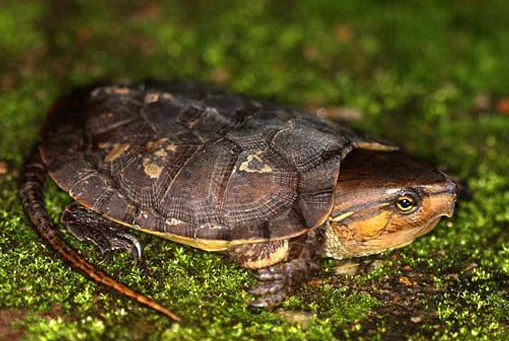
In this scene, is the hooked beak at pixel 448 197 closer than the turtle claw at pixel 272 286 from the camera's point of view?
No

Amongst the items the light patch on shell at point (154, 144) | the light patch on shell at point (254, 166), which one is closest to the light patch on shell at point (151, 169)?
the light patch on shell at point (154, 144)

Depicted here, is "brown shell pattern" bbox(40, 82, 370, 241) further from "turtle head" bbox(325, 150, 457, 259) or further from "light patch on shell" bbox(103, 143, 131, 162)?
"turtle head" bbox(325, 150, 457, 259)

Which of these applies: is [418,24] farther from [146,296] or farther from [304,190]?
[146,296]

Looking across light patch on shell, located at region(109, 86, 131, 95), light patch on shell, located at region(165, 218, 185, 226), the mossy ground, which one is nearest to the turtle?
light patch on shell, located at region(165, 218, 185, 226)

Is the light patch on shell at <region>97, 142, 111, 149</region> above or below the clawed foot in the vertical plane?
above

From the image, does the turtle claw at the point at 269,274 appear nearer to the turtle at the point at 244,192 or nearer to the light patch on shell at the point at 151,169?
the turtle at the point at 244,192

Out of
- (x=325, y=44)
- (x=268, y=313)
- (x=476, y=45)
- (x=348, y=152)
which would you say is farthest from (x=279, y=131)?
(x=476, y=45)

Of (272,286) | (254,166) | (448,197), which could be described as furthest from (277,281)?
(448,197)
